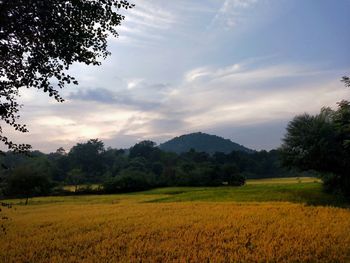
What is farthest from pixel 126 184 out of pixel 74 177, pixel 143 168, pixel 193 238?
pixel 193 238

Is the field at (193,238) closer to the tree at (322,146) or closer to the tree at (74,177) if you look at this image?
the tree at (322,146)

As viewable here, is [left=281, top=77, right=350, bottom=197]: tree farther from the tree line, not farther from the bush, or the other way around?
the bush

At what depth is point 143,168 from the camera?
122062mm

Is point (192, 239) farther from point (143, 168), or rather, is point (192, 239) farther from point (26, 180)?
point (143, 168)

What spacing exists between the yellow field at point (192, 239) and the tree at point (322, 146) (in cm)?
1333

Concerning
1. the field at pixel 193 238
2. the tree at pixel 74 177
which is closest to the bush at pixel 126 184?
the tree at pixel 74 177

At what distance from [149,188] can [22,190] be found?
29.4 meters

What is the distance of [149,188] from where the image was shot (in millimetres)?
87250

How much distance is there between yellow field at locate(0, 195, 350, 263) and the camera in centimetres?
1670

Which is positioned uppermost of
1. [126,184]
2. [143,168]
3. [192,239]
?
[143,168]

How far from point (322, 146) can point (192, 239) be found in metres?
26.4

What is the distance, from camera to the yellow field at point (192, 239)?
1670cm

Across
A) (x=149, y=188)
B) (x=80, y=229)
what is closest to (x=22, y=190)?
(x=149, y=188)

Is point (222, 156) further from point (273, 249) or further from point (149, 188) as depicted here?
point (273, 249)
